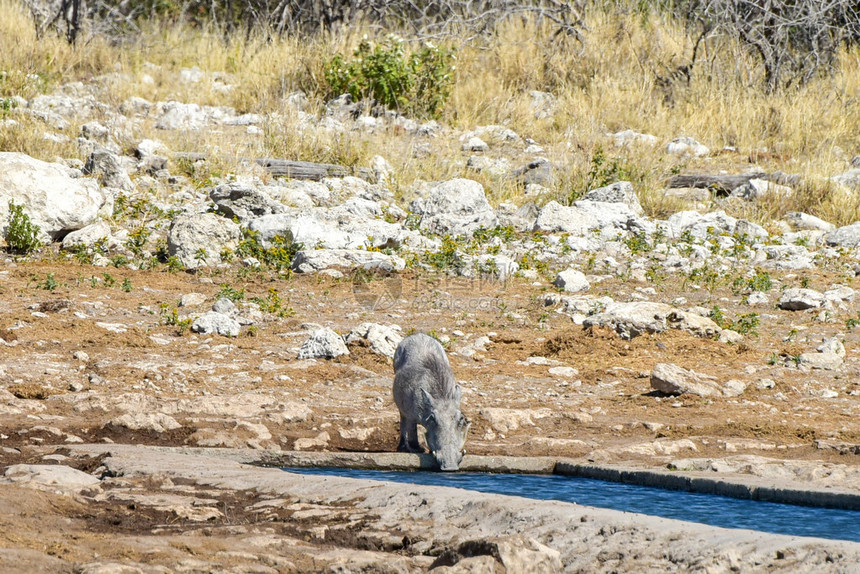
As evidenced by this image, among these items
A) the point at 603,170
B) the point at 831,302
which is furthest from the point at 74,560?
the point at 603,170

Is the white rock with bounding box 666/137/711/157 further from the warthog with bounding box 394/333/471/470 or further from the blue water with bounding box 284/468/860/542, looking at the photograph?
the blue water with bounding box 284/468/860/542

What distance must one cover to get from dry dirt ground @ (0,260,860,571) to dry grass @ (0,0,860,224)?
2.86 m

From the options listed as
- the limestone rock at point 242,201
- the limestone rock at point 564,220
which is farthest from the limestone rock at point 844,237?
the limestone rock at point 242,201

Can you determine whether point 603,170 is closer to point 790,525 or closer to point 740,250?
point 740,250

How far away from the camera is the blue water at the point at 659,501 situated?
427 cm

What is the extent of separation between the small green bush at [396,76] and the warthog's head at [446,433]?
30.0ft

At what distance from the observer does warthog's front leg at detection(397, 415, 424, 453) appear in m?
5.76

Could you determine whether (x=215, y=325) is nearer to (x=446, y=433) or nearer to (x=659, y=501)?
(x=446, y=433)

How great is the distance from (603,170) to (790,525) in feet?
27.5

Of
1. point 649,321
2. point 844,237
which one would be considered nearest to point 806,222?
point 844,237

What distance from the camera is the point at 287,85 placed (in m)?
14.6

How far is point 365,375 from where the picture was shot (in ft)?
23.9

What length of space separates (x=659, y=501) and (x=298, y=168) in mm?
8091

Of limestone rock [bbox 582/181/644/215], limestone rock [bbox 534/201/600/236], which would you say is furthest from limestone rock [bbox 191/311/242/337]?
limestone rock [bbox 582/181/644/215]
